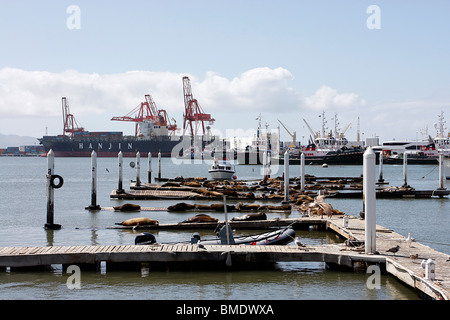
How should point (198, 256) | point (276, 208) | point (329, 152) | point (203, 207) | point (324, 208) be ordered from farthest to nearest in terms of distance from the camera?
point (329, 152), point (203, 207), point (276, 208), point (324, 208), point (198, 256)

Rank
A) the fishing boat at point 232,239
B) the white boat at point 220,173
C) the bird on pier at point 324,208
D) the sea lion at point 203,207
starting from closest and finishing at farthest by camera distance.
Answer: the fishing boat at point 232,239 < the bird on pier at point 324,208 < the sea lion at point 203,207 < the white boat at point 220,173

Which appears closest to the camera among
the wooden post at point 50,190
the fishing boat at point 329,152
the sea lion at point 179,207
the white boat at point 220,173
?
the wooden post at point 50,190

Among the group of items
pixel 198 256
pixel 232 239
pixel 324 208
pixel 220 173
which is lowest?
pixel 198 256

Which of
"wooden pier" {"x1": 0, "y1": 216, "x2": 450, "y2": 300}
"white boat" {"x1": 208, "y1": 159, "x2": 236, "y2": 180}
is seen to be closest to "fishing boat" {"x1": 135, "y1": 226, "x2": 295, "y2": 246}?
"wooden pier" {"x1": 0, "y1": 216, "x2": 450, "y2": 300}

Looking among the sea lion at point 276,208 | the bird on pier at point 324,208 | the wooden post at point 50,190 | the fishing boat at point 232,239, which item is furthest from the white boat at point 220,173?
the fishing boat at point 232,239

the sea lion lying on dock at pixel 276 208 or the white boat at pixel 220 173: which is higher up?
the white boat at pixel 220 173

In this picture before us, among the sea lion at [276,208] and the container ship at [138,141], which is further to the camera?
the container ship at [138,141]

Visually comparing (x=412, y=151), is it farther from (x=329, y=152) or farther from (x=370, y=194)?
(x=370, y=194)

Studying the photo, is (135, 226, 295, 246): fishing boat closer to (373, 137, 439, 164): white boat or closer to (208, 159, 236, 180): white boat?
(208, 159, 236, 180): white boat

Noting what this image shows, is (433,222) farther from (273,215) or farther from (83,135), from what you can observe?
(83,135)

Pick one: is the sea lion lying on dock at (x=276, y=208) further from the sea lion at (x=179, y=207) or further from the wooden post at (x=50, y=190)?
the wooden post at (x=50, y=190)

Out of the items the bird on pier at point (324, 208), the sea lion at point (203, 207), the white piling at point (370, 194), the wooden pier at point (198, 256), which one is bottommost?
the sea lion at point (203, 207)

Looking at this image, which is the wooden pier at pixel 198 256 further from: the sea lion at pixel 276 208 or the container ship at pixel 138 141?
the container ship at pixel 138 141

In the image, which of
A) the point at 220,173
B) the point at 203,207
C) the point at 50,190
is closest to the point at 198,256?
the point at 50,190
